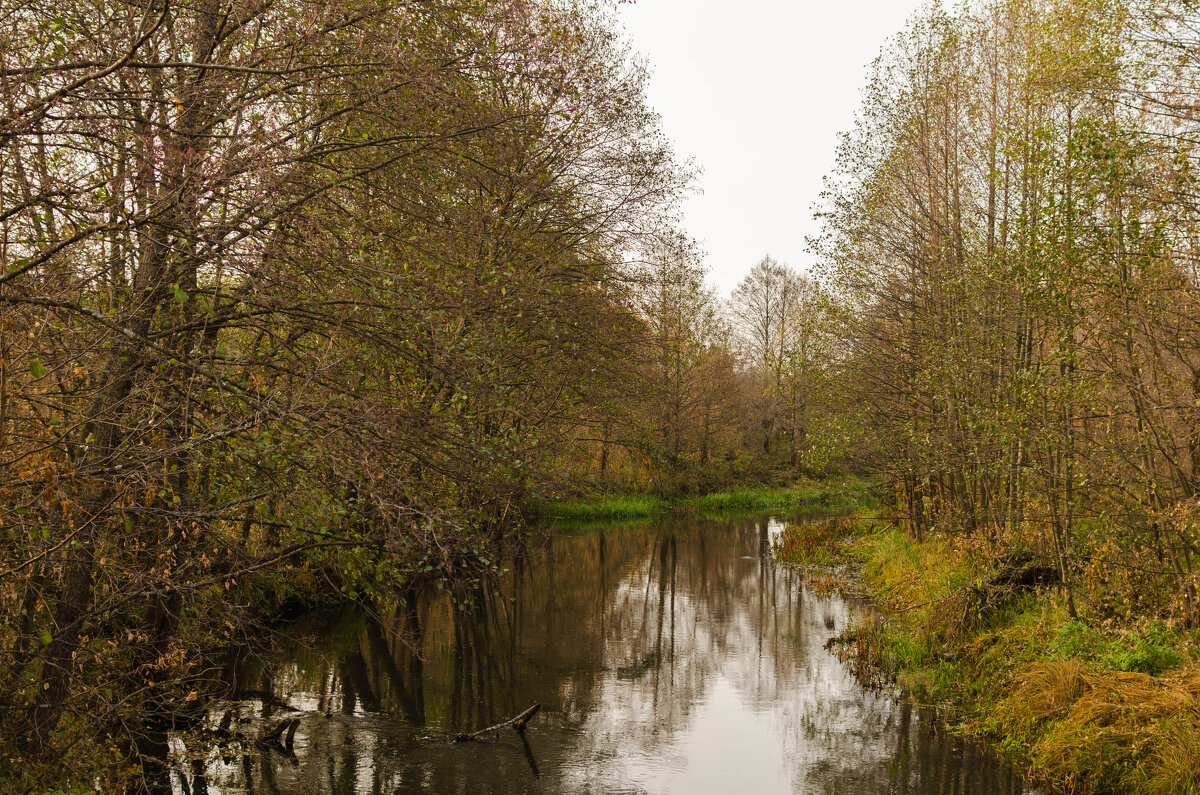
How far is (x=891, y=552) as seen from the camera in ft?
65.3

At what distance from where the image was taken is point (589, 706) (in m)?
11.5

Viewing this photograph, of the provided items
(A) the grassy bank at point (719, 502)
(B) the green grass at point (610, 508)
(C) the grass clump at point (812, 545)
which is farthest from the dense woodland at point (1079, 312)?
(B) the green grass at point (610, 508)

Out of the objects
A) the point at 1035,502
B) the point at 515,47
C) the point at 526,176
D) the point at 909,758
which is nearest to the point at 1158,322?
the point at 1035,502

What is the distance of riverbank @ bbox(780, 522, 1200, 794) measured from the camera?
777 centimetres

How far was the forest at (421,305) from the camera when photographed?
5500 millimetres

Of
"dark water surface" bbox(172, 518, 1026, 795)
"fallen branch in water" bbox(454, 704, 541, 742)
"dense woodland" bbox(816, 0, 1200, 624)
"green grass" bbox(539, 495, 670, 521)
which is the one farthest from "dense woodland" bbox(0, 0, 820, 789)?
"green grass" bbox(539, 495, 670, 521)

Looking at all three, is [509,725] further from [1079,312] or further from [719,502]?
[719,502]

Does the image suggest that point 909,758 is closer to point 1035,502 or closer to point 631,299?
point 1035,502

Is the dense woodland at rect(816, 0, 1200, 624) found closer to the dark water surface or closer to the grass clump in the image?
the dark water surface

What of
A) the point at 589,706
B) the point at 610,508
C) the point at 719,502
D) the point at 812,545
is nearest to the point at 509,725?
the point at 589,706

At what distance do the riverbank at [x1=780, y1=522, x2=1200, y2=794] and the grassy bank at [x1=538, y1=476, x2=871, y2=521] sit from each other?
52.2 ft

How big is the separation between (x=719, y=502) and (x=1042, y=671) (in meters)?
28.3

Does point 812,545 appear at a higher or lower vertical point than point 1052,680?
higher

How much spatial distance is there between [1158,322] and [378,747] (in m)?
9.50
